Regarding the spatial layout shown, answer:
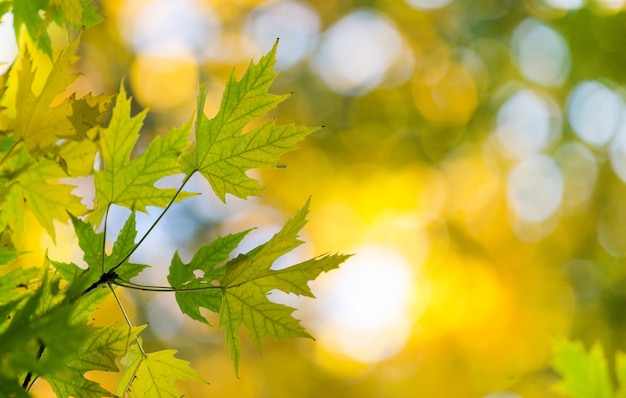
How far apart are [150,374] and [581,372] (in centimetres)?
34

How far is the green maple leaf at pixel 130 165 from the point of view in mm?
472

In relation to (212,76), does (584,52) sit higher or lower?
higher

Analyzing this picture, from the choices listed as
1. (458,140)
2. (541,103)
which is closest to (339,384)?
(458,140)

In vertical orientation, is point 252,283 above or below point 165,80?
below

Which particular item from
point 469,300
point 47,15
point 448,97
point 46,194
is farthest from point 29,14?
point 448,97

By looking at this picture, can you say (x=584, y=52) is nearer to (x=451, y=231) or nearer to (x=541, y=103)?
(x=541, y=103)

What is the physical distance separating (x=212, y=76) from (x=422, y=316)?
2.74 m

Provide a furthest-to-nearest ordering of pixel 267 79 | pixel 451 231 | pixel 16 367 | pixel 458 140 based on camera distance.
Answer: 1. pixel 458 140
2. pixel 451 231
3. pixel 267 79
4. pixel 16 367

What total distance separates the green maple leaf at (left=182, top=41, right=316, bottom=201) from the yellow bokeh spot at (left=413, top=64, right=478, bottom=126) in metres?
5.53

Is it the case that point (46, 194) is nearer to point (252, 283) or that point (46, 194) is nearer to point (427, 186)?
point (252, 283)

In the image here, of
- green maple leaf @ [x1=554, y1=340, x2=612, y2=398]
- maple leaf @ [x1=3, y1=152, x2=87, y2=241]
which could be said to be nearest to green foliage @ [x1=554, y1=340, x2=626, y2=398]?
green maple leaf @ [x1=554, y1=340, x2=612, y2=398]

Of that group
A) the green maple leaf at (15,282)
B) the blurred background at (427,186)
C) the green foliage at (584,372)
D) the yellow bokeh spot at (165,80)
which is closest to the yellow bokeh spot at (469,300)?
the blurred background at (427,186)

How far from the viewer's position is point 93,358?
0.45 meters

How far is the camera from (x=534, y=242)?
5.41 metres
